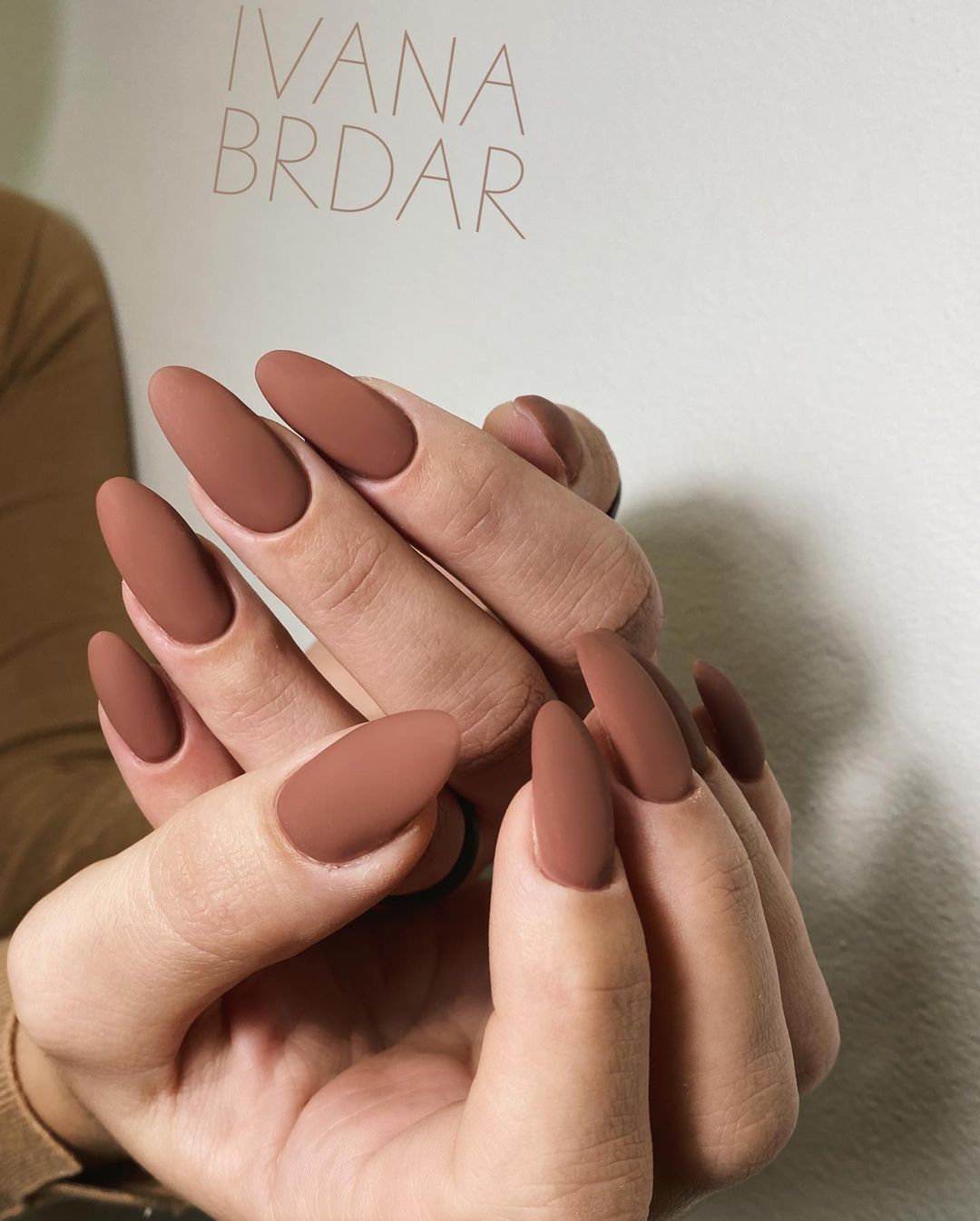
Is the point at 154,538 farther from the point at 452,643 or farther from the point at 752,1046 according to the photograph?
the point at 752,1046

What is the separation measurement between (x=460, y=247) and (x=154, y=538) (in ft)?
0.87

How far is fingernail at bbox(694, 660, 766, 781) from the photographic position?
310 millimetres

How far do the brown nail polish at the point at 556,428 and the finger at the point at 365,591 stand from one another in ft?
0.26

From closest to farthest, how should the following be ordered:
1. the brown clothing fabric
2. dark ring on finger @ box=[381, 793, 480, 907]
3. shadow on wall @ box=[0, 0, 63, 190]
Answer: dark ring on finger @ box=[381, 793, 480, 907] → the brown clothing fabric → shadow on wall @ box=[0, 0, 63, 190]

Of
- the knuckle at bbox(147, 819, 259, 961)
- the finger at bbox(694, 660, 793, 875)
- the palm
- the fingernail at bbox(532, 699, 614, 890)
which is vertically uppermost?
the fingernail at bbox(532, 699, 614, 890)

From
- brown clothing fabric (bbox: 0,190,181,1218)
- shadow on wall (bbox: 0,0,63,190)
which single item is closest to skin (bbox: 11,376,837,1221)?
brown clothing fabric (bbox: 0,190,181,1218)

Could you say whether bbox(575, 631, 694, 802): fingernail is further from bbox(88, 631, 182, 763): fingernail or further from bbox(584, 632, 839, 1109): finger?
bbox(88, 631, 182, 763): fingernail

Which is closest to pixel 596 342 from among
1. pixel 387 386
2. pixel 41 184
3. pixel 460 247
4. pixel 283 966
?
pixel 460 247

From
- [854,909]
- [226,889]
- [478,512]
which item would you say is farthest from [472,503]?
[854,909]

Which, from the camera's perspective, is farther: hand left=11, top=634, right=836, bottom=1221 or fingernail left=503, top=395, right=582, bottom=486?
fingernail left=503, top=395, right=582, bottom=486

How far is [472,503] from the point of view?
0.25 m

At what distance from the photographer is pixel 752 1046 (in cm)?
23

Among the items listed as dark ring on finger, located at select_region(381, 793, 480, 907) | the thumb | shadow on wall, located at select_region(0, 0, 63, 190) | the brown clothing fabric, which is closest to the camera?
the thumb

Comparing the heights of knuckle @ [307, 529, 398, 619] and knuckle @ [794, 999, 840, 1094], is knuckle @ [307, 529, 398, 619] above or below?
above
